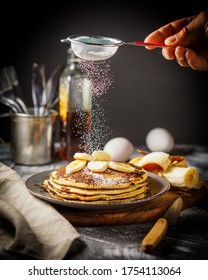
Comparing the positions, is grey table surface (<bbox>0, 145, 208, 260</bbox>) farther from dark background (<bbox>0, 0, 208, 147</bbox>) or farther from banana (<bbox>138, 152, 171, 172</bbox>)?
dark background (<bbox>0, 0, 208, 147</bbox>)

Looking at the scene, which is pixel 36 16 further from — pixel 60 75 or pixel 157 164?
pixel 157 164

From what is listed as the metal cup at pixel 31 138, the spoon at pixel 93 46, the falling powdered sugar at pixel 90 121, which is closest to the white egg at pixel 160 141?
the falling powdered sugar at pixel 90 121

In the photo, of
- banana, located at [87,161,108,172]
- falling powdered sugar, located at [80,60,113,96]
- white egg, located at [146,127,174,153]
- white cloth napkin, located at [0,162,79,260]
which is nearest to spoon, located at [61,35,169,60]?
falling powdered sugar, located at [80,60,113,96]

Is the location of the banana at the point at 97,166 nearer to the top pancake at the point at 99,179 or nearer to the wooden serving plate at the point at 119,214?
the top pancake at the point at 99,179

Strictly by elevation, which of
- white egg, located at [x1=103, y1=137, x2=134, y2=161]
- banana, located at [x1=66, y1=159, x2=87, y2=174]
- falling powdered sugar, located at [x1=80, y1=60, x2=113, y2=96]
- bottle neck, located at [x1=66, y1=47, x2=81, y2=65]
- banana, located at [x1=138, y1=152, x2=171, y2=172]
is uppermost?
bottle neck, located at [x1=66, y1=47, x2=81, y2=65]

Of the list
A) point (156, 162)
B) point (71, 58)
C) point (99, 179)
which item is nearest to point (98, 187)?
point (99, 179)

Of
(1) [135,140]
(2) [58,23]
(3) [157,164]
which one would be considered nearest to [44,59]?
(2) [58,23]
